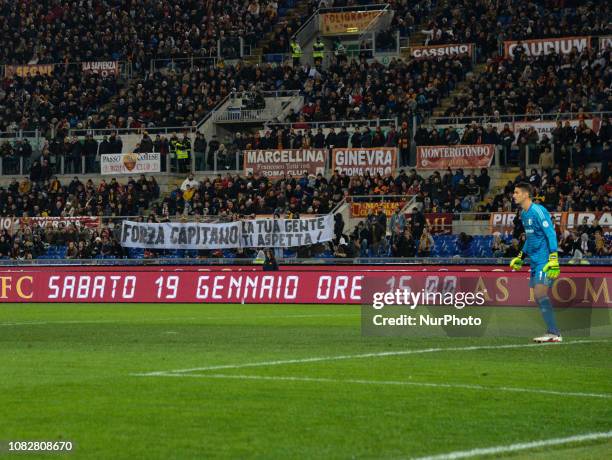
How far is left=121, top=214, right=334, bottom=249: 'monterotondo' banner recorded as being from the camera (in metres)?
39.7

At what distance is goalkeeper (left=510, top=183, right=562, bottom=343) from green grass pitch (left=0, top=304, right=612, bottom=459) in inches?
27.5

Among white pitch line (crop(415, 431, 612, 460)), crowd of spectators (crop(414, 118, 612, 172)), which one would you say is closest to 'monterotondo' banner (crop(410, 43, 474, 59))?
crowd of spectators (crop(414, 118, 612, 172))

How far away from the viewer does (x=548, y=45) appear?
153ft

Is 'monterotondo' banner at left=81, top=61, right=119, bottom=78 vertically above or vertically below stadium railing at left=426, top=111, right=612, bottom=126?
above

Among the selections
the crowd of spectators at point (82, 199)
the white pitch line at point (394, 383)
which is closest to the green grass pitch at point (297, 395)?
the white pitch line at point (394, 383)

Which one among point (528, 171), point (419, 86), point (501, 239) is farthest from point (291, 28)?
point (501, 239)

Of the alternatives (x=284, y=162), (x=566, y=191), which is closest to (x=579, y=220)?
(x=566, y=191)

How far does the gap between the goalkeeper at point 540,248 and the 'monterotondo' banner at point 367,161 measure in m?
24.0

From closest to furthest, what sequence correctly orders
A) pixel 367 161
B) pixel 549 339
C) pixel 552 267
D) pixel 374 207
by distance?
1. pixel 552 267
2. pixel 549 339
3. pixel 374 207
4. pixel 367 161

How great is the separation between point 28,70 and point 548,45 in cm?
2467

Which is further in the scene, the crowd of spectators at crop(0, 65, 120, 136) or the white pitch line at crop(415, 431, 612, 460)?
the crowd of spectators at crop(0, 65, 120, 136)

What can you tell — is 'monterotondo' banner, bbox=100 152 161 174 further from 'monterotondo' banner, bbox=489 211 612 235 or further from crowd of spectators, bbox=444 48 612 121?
'monterotondo' banner, bbox=489 211 612 235

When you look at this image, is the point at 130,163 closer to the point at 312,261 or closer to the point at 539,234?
the point at 312,261

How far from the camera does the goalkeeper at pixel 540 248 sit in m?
18.2
